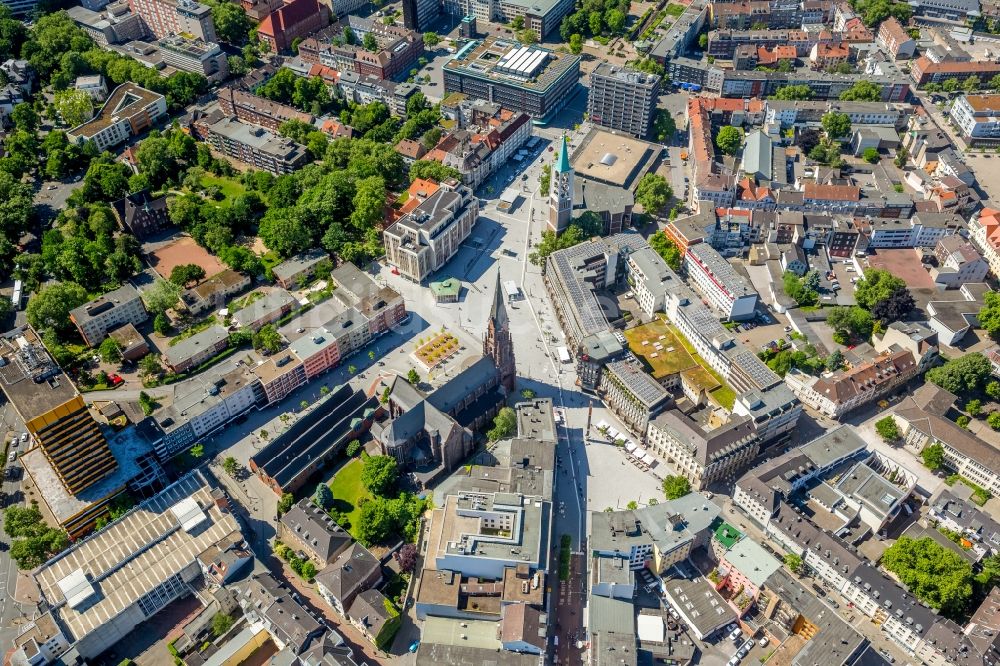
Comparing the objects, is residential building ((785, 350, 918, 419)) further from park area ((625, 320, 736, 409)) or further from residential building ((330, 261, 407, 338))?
residential building ((330, 261, 407, 338))

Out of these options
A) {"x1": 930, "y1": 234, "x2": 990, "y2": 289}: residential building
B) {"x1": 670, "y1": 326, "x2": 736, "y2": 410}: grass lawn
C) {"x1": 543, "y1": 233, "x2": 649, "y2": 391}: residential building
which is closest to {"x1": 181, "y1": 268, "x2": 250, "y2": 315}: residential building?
{"x1": 543, "y1": 233, "x2": 649, "y2": 391}: residential building

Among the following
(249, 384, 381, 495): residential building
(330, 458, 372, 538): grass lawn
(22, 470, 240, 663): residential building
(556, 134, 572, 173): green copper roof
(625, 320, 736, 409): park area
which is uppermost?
(556, 134, 572, 173): green copper roof

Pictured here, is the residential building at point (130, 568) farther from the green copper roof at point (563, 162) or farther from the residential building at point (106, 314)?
the green copper roof at point (563, 162)

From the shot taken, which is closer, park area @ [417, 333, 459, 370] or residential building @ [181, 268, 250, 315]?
park area @ [417, 333, 459, 370]

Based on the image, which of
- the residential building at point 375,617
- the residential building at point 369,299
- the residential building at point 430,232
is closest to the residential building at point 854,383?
the residential building at point 430,232

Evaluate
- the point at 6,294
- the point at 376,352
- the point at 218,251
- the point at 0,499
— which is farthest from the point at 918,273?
the point at 6,294

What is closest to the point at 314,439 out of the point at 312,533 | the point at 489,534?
the point at 312,533

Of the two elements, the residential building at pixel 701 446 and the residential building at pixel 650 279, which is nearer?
the residential building at pixel 701 446

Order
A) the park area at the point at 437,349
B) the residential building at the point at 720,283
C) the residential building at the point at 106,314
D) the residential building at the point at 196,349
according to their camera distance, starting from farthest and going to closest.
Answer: the residential building at the point at 720,283 → the residential building at the point at 106,314 → the park area at the point at 437,349 → the residential building at the point at 196,349
